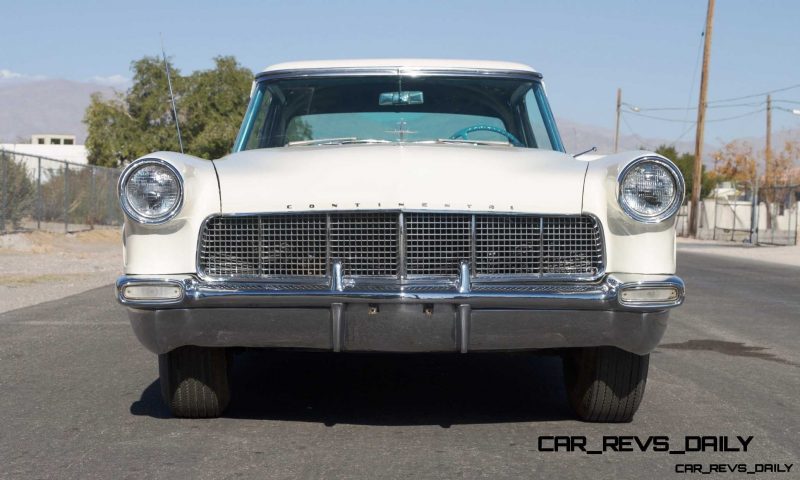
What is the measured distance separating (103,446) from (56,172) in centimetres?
2279

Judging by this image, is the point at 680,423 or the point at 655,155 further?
the point at 680,423

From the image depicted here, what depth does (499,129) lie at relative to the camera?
230 inches

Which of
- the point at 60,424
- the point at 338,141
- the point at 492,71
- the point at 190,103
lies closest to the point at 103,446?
the point at 60,424

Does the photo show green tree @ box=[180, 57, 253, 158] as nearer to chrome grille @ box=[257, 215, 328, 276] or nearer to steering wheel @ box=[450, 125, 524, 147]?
→ steering wheel @ box=[450, 125, 524, 147]

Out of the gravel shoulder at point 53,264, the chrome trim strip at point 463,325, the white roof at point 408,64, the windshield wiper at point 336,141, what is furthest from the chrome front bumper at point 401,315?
the gravel shoulder at point 53,264

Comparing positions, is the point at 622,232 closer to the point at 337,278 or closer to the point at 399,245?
the point at 399,245

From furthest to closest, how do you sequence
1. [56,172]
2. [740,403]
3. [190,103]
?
[190,103] < [56,172] < [740,403]

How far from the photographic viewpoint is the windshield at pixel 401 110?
5.73 m

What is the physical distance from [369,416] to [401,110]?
175cm

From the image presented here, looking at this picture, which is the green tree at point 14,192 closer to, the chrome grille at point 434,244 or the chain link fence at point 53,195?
the chain link fence at point 53,195

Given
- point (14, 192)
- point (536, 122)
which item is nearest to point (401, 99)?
point (536, 122)

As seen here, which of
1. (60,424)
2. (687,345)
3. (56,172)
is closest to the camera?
(60,424)

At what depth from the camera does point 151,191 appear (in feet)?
14.5

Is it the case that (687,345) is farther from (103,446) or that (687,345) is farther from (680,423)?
(103,446)
